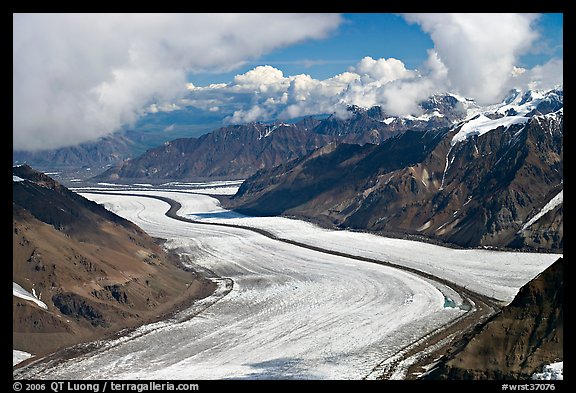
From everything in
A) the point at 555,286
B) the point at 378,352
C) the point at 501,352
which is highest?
the point at 555,286

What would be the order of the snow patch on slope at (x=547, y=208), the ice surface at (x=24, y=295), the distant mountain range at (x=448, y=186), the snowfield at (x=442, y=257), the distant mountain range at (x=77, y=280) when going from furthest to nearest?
the distant mountain range at (x=448, y=186)
the snow patch on slope at (x=547, y=208)
the snowfield at (x=442, y=257)
the ice surface at (x=24, y=295)
the distant mountain range at (x=77, y=280)

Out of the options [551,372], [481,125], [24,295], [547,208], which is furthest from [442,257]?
[481,125]

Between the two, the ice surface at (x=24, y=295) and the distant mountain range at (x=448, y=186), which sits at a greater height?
the distant mountain range at (x=448, y=186)

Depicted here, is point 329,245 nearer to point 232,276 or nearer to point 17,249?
point 232,276

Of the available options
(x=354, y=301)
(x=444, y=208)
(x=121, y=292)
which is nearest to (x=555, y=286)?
(x=354, y=301)

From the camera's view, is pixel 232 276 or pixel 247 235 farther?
pixel 247 235

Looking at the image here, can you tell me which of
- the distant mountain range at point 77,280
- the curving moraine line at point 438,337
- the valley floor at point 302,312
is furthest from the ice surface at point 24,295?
the curving moraine line at point 438,337

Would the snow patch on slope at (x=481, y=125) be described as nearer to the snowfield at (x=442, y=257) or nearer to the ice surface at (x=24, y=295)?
the snowfield at (x=442, y=257)
